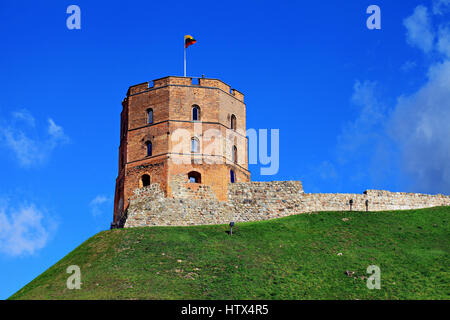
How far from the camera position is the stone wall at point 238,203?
58375 millimetres

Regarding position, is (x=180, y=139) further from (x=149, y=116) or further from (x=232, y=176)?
(x=232, y=176)

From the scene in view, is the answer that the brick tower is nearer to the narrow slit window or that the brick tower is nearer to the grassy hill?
the narrow slit window

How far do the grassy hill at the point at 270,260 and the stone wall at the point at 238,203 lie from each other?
1603 millimetres

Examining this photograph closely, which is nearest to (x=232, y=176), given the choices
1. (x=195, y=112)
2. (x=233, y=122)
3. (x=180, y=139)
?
(x=233, y=122)

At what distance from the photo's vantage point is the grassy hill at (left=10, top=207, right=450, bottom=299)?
45500 millimetres

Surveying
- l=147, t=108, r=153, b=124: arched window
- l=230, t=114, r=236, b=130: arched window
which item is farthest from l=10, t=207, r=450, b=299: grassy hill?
l=147, t=108, r=153, b=124: arched window

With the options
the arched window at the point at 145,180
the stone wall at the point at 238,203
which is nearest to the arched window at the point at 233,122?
the stone wall at the point at 238,203

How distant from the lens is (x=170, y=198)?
58.9m

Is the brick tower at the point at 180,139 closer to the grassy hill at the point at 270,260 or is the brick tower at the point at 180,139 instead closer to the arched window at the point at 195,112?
the arched window at the point at 195,112

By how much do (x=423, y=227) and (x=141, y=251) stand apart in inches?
872

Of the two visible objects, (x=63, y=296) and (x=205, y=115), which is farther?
(x=205, y=115)
